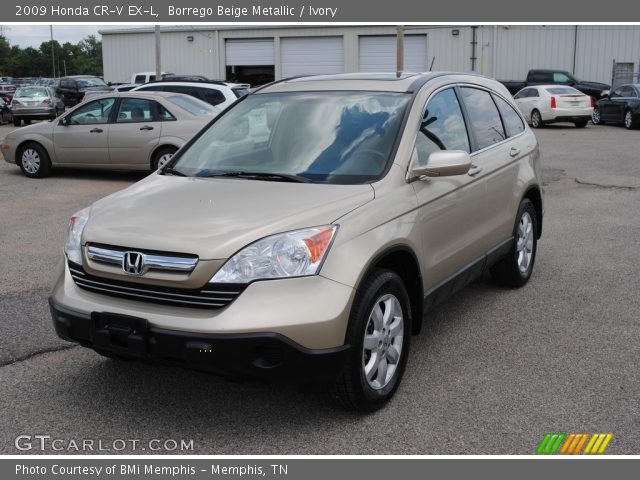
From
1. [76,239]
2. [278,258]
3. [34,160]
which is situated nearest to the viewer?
[278,258]

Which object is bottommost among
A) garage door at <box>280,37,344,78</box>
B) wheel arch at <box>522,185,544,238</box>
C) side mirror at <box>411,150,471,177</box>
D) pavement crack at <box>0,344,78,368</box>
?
pavement crack at <box>0,344,78,368</box>

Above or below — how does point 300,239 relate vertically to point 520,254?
above

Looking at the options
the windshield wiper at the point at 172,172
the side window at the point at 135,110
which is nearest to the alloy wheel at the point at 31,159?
the side window at the point at 135,110

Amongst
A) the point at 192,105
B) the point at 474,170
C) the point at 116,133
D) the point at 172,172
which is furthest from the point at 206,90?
the point at 474,170

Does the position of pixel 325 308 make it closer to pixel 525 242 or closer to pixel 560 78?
pixel 525 242

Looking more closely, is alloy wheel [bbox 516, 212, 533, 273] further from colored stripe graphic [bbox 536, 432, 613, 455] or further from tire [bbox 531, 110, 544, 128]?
tire [bbox 531, 110, 544, 128]

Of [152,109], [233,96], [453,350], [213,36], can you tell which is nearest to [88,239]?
[453,350]

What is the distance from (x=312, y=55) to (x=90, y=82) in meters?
12.4

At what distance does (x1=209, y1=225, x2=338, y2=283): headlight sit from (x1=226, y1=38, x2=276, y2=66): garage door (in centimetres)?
3988

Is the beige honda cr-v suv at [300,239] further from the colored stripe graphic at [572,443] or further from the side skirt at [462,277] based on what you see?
the colored stripe graphic at [572,443]

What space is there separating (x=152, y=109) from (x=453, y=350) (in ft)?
29.1

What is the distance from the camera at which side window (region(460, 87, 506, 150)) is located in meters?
5.36

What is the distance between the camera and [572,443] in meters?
3.58

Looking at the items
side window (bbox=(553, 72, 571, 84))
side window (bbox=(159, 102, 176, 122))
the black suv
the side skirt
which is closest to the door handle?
the side skirt
